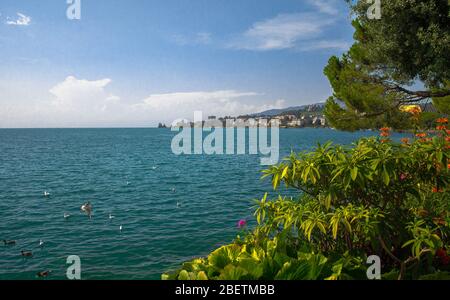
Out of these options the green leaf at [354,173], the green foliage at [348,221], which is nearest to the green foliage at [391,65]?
the green foliage at [348,221]

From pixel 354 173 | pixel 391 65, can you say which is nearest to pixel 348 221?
pixel 354 173

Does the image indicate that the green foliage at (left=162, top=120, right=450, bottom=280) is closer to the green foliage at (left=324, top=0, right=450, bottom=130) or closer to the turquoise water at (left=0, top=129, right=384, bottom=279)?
the green foliage at (left=324, top=0, right=450, bottom=130)

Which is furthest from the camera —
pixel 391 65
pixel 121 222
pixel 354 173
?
pixel 121 222

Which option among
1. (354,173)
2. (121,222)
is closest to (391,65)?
(354,173)

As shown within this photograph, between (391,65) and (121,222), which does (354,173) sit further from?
(121,222)

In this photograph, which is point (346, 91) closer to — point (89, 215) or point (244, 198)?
point (244, 198)

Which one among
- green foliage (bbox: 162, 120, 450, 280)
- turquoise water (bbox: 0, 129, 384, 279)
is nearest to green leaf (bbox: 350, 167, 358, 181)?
green foliage (bbox: 162, 120, 450, 280)

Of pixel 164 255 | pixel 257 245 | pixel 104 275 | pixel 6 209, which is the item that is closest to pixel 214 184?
pixel 6 209

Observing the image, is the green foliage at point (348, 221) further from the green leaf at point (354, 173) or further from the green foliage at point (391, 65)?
the green foliage at point (391, 65)

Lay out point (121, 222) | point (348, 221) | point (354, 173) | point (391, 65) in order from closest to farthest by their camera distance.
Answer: point (354, 173) < point (348, 221) < point (391, 65) < point (121, 222)

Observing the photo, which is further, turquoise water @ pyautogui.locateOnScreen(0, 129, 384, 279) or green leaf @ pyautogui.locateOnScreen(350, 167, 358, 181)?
turquoise water @ pyautogui.locateOnScreen(0, 129, 384, 279)

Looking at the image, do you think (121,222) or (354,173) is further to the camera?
(121,222)

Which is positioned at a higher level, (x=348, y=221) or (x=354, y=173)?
(x=354, y=173)

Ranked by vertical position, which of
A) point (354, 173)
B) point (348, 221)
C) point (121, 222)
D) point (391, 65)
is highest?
point (391, 65)
